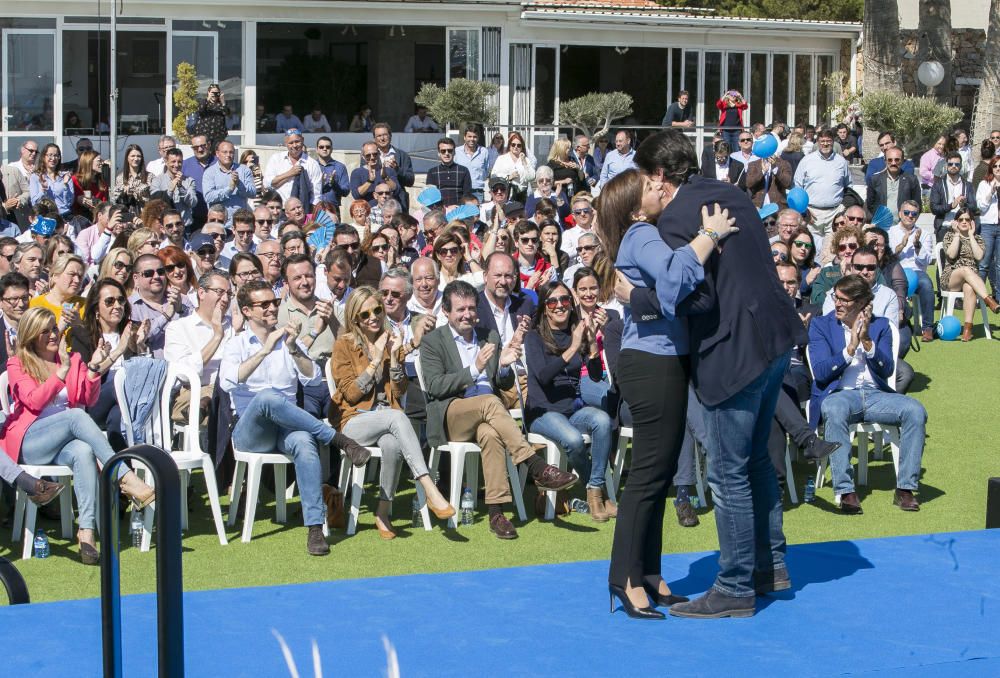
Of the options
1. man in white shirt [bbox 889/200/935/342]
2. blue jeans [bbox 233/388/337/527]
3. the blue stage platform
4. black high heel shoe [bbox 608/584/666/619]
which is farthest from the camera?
man in white shirt [bbox 889/200/935/342]

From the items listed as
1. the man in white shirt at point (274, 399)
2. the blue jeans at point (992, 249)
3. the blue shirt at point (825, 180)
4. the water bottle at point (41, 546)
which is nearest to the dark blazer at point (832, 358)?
the man in white shirt at point (274, 399)

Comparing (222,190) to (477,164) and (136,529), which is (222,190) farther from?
(136,529)

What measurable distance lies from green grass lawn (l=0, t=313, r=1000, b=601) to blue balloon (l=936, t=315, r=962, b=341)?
3.96m

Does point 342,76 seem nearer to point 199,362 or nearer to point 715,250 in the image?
point 199,362

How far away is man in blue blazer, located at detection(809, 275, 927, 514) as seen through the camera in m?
7.59

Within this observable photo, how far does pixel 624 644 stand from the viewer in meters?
4.39

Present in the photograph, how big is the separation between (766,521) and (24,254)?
6.00 metres

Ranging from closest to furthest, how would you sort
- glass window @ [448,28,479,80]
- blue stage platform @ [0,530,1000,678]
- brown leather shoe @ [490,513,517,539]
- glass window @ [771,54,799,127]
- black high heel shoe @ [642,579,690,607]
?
1. blue stage platform @ [0,530,1000,678]
2. black high heel shoe @ [642,579,690,607]
3. brown leather shoe @ [490,513,517,539]
4. glass window @ [448,28,479,80]
5. glass window @ [771,54,799,127]

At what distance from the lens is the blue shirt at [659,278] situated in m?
4.34

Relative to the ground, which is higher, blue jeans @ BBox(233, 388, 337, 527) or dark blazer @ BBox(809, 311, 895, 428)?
dark blazer @ BBox(809, 311, 895, 428)

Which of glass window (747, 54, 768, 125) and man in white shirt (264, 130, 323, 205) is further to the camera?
glass window (747, 54, 768, 125)

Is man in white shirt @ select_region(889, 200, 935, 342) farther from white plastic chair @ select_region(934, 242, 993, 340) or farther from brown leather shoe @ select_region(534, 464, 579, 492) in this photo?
brown leather shoe @ select_region(534, 464, 579, 492)

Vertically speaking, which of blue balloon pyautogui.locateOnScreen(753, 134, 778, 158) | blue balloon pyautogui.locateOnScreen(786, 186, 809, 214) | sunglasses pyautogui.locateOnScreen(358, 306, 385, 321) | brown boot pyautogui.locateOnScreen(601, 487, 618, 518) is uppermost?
blue balloon pyautogui.locateOnScreen(753, 134, 778, 158)

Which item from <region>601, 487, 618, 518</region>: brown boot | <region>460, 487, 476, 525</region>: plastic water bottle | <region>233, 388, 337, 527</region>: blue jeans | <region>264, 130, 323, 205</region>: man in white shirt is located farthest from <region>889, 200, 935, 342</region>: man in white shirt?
<region>233, 388, 337, 527</region>: blue jeans
